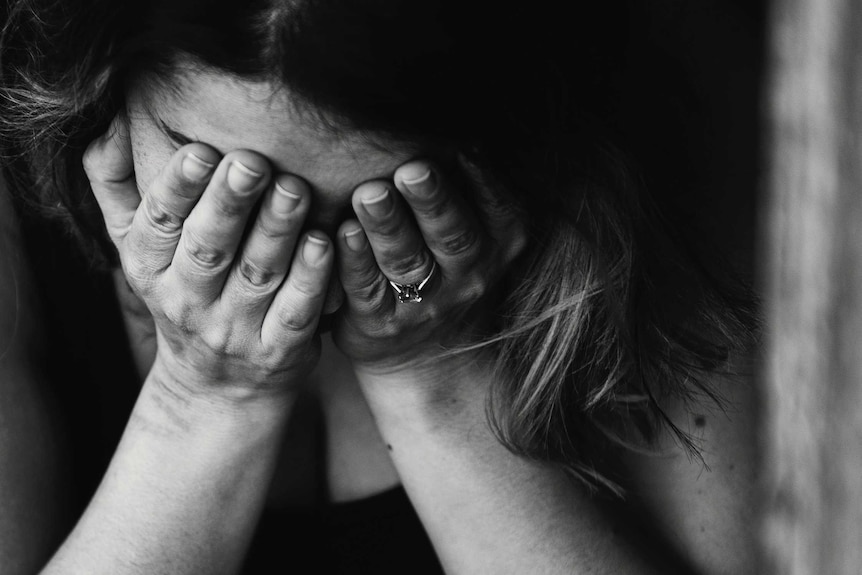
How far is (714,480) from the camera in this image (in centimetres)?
115

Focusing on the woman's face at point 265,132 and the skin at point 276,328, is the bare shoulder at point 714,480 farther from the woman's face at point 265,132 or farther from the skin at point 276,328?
the woman's face at point 265,132

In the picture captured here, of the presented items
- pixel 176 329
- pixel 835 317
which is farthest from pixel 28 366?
pixel 835 317

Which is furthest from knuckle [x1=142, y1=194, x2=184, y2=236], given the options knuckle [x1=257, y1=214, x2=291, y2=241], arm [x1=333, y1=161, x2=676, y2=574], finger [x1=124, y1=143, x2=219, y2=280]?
arm [x1=333, y1=161, x2=676, y2=574]

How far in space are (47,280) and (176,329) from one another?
10.7 inches

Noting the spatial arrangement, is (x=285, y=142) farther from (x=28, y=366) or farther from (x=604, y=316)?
(x=28, y=366)

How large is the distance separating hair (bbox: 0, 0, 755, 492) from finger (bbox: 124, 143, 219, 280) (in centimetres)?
8

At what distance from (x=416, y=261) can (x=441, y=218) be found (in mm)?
72

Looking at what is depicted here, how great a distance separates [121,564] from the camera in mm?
1015

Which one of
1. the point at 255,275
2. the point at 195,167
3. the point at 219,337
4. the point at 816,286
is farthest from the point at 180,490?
the point at 816,286

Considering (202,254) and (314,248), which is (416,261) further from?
(202,254)

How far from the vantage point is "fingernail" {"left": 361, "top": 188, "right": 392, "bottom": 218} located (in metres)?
0.82

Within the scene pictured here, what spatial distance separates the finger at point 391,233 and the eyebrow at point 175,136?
0.17 meters

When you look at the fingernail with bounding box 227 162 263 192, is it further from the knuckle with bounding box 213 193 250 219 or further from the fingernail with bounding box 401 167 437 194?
the fingernail with bounding box 401 167 437 194

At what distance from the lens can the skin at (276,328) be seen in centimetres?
81
